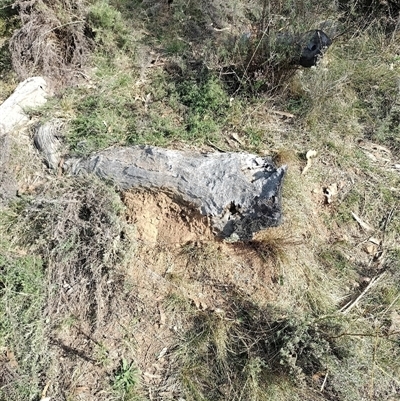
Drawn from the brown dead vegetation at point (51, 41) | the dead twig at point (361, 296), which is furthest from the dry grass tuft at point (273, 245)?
the brown dead vegetation at point (51, 41)

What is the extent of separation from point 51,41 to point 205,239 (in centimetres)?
285

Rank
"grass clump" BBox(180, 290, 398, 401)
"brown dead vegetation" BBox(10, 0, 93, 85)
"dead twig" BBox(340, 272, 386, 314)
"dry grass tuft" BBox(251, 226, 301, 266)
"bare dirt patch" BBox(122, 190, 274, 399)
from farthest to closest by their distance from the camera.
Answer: "brown dead vegetation" BBox(10, 0, 93, 85)
"dry grass tuft" BBox(251, 226, 301, 266)
"dead twig" BBox(340, 272, 386, 314)
"bare dirt patch" BBox(122, 190, 274, 399)
"grass clump" BBox(180, 290, 398, 401)

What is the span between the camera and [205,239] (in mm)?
3127

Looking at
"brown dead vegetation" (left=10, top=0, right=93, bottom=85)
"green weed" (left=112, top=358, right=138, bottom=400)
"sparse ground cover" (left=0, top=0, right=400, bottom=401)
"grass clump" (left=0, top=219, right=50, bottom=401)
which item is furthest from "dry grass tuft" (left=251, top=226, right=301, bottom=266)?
"brown dead vegetation" (left=10, top=0, right=93, bottom=85)

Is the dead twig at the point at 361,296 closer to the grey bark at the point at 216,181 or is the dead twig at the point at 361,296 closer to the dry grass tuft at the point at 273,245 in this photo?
the dry grass tuft at the point at 273,245

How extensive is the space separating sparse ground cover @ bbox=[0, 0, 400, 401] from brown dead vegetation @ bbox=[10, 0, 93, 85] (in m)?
0.02

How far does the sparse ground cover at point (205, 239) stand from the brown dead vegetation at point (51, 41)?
24 mm

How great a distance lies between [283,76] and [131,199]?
2.05 m

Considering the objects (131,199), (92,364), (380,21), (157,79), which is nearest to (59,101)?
(157,79)

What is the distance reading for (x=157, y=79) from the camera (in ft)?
13.8

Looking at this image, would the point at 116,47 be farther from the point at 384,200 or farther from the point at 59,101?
the point at 384,200

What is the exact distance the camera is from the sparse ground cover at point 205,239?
2656mm

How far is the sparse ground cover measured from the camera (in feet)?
8.71

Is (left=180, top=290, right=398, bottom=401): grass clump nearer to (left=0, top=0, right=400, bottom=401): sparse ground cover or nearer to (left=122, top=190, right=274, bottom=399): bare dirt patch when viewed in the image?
(left=0, top=0, right=400, bottom=401): sparse ground cover
